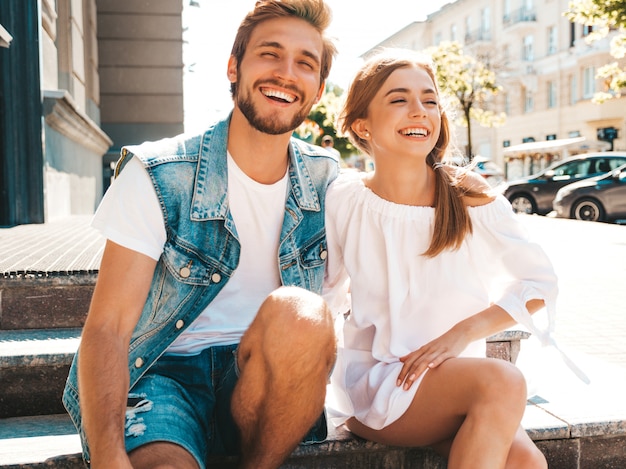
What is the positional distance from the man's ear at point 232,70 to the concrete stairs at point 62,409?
1.24 meters

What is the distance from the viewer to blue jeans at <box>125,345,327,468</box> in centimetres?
197

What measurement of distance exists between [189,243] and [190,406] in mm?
544

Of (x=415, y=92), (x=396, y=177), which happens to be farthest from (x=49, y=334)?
(x=415, y=92)

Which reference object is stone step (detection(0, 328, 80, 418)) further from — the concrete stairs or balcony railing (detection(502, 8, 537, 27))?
balcony railing (detection(502, 8, 537, 27))

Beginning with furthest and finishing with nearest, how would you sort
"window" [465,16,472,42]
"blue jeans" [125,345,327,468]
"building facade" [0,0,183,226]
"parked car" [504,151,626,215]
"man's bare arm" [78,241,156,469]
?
"window" [465,16,472,42], "parked car" [504,151,626,215], "building facade" [0,0,183,226], "blue jeans" [125,345,327,468], "man's bare arm" [78,241,156,469]

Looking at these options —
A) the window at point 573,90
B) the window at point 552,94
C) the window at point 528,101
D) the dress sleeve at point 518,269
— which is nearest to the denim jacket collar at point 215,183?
the dress sleeve at point 518,269

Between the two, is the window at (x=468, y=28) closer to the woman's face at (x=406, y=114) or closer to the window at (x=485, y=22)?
the window at (x=485, y=22)

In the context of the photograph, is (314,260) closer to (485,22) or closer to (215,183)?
(215,183)

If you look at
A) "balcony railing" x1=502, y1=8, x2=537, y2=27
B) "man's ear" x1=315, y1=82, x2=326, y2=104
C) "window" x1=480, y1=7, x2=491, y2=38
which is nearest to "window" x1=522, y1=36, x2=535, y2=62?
"balcony railing" x1=502, y1=8, x2=537, y2=27

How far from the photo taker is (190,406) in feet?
7.12

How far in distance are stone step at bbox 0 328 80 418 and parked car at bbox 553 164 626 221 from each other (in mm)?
14819

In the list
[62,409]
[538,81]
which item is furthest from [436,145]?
[538,81]

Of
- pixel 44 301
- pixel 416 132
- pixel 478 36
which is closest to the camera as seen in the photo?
pixel 416 132

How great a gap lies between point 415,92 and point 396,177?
34 cm
